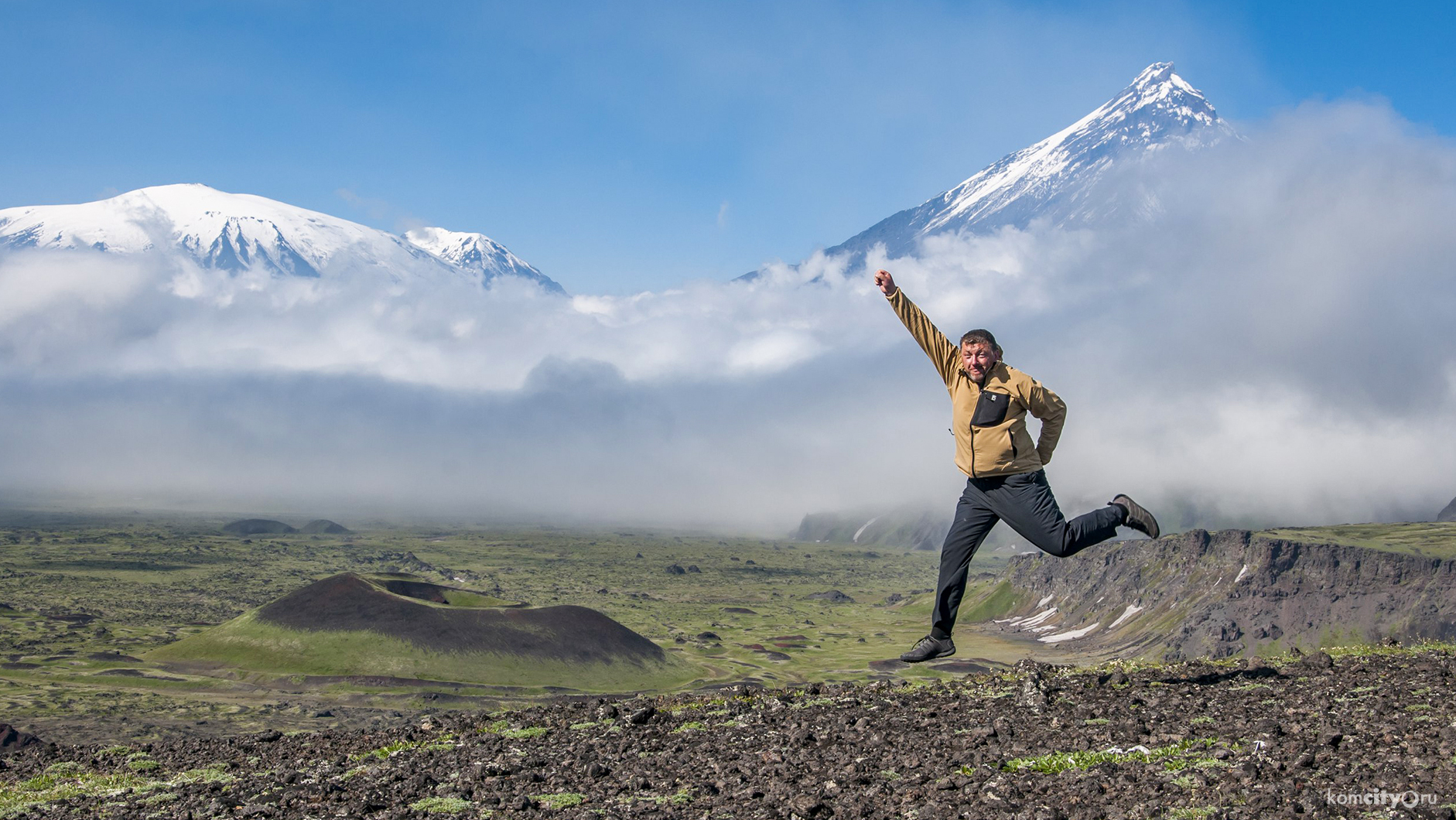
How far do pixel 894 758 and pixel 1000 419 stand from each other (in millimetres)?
4540

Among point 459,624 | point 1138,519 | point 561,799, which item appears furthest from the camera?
point 459,624

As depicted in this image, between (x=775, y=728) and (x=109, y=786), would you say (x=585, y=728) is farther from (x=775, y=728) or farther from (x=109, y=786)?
(x=109, y=786)

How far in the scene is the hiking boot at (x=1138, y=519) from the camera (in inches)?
516

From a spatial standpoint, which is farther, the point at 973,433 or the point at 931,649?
the point at 931,649

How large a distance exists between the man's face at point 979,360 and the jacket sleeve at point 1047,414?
0.64 metres

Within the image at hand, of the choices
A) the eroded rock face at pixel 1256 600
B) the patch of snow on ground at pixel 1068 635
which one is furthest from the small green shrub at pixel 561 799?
the patch of snow on ground at pixel 1068 635

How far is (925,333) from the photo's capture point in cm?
1371

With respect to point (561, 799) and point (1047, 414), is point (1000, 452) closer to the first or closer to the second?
point (1047, 414)

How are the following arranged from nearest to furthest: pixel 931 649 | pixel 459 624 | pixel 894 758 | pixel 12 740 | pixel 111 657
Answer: pixel 894 758 < pixel 931 649 < pixel 12 740 < pixel 459 624 < pixel 111 657

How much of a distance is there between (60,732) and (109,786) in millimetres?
75372

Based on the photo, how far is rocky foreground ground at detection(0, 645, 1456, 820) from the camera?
32.3 ft

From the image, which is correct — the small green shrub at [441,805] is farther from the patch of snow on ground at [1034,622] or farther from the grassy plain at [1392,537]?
the patch of snow on ground at [1034,622]

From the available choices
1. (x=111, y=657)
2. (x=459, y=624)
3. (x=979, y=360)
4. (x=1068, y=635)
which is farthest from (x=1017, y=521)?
(x=1068, y=635)

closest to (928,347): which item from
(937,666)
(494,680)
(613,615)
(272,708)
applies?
(272,708)
